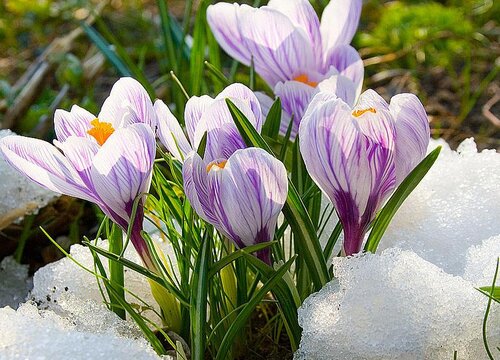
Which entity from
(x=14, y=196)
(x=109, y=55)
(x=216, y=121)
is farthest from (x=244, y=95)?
(x=109, y=55)

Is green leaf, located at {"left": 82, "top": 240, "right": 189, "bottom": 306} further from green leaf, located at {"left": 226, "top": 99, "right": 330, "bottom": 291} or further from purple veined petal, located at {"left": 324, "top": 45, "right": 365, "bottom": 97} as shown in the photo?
purple veined petal, located at {"left": 324, "top": 45, "right": 365, "bottom": 97}

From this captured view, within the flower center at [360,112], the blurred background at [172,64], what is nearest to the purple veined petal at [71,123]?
the flower center at [360,112]

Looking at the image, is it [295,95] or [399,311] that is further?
[295,95]

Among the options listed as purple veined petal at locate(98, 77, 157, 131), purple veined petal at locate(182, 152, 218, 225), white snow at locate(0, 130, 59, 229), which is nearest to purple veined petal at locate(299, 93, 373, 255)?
purple veined petal at locate(182, 152, 218, 225)

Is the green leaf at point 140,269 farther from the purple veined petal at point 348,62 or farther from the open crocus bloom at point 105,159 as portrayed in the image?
the purple veined petal at point 348,62

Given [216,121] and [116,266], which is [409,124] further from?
[116,266]
